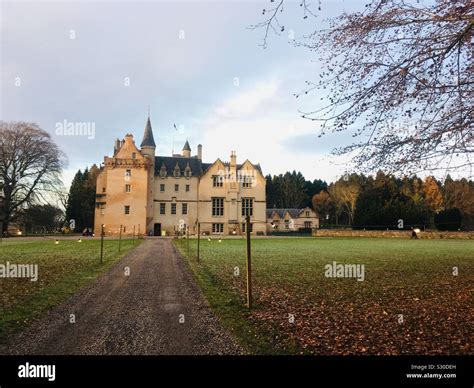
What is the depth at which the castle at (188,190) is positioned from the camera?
5425cm

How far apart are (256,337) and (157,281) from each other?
6.69 m

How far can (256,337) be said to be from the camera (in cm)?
606

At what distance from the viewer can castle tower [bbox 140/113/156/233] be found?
181ft

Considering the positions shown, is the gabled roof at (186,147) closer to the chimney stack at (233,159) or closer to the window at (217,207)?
the chimney stack at (233,159)

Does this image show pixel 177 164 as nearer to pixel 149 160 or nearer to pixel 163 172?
pixel 163 172

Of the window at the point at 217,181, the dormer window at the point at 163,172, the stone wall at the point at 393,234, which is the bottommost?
the stone wall at the point at 393,234

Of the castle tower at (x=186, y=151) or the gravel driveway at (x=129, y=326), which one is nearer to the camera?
the gravel driveway at (x=129, y=326)

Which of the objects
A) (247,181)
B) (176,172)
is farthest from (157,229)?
(247,181)

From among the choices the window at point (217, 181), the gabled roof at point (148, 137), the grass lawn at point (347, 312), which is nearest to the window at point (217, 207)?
the window at point (217, 181)

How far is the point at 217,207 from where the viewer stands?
5844 centimetres

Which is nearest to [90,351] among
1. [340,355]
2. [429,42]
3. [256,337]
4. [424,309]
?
[256,337]

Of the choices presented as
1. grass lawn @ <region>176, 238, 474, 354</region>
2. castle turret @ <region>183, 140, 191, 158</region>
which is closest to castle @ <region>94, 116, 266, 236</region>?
castle turret @ <region>183, 140, 191, 158</region>

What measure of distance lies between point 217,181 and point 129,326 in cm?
5245
